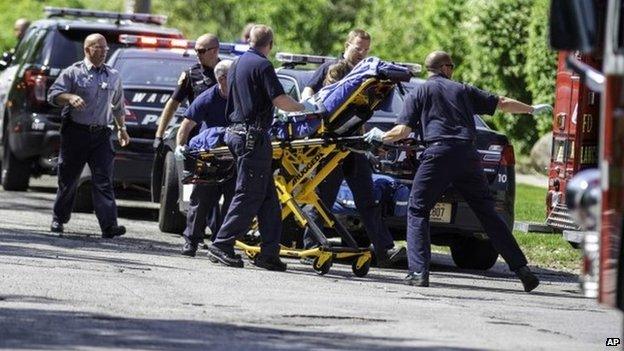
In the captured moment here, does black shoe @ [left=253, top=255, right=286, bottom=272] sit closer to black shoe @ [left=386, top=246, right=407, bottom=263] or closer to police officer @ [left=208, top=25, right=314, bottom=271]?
police officer @ [left=208, top=25, right=314, bottom=271]

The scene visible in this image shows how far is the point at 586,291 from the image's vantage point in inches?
340

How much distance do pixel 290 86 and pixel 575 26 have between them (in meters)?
7.90

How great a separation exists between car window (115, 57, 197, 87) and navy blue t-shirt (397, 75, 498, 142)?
553 cm

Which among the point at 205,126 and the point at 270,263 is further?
the point at 205,126

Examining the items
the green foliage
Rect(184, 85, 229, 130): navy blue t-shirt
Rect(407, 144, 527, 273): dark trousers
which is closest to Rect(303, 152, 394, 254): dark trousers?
Rect(407, 144, 527, 273): dark trousers

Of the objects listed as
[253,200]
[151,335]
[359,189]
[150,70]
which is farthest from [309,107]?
[150,70]

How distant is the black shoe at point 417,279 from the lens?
1396 centimetres

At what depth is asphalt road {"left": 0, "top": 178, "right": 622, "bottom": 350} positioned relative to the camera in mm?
9852

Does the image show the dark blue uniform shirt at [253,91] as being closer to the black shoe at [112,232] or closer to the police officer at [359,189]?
the police officer at [359,189]

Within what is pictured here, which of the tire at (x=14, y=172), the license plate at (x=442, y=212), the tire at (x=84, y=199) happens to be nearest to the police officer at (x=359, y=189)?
the license plate at (x=442, y=212)

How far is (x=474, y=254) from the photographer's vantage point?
16484mm

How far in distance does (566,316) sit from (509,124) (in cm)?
1658

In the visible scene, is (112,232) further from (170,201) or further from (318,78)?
(318,78)

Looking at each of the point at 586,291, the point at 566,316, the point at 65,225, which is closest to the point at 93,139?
the point at 65,225
